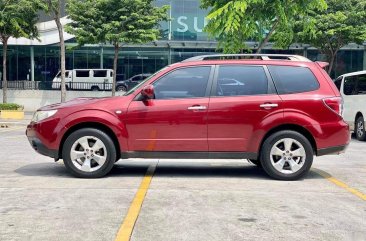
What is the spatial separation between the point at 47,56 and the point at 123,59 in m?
5.68

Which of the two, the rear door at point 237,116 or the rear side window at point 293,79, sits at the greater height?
the rear side window at point 293,79

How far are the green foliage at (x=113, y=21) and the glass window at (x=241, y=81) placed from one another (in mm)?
17829

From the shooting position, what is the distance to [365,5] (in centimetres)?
2553

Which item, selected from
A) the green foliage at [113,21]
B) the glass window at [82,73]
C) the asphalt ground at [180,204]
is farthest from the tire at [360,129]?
the glass window at [82,73]

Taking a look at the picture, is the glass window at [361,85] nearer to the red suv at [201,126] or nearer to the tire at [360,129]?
the tire at [360,129]

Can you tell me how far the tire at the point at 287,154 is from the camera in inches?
293

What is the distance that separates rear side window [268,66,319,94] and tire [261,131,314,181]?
0.68 m

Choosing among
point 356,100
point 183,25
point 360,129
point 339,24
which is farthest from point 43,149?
point 183,25

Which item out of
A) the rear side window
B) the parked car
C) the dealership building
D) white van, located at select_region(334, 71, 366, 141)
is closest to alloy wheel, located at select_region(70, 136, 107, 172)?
the rear side window

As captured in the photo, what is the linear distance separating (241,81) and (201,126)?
37.2 inches

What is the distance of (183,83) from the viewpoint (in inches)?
300

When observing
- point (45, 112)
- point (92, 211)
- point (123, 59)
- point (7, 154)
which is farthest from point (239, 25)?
point (123, 59)

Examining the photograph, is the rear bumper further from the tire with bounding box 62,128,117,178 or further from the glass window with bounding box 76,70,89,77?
the glass window with bounding box 76,70,89,77

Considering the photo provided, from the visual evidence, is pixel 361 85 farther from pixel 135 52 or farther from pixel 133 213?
pixel 135 52
